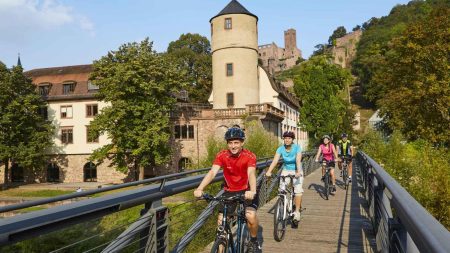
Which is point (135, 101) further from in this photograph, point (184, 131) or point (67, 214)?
point (67, 214)

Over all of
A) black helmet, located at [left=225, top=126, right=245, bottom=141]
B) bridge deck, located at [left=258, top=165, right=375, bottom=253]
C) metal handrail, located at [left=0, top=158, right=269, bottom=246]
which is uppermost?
black helmet, located at [left=225, top=126, right=245, bottom=141]

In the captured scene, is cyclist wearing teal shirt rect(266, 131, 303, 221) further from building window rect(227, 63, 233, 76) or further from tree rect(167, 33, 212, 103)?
tree rect(167, 33, 212, 103)

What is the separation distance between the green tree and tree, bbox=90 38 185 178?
2053 cm

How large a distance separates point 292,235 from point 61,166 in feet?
140

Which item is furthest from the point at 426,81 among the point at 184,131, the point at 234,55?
the point at 184,131

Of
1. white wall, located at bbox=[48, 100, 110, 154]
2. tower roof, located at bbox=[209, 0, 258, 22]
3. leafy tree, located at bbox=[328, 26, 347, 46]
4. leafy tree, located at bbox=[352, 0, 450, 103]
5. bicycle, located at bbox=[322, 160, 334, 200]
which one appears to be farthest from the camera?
Result: leafy tree, located at bbox=[328, 26, 347, 46]

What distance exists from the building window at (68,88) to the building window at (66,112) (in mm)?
1672

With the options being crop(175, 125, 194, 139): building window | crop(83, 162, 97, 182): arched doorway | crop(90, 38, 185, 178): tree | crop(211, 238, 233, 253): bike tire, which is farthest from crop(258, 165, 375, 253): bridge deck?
crop(83, 162, 97, 182): arched doorway

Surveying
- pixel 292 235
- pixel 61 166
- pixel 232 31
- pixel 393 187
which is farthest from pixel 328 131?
pixel 393 187

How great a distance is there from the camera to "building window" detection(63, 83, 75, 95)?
45281 millimetres

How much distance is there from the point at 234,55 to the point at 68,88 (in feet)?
66.0

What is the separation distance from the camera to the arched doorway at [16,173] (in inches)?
1766

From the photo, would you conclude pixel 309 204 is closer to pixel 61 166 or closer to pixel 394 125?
pixel 394 125

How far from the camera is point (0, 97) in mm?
39469
